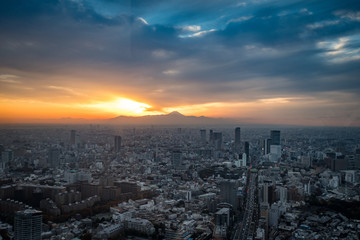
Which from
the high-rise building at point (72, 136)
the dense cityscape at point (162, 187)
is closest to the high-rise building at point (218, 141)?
the dense cityscape at point (162, 187)

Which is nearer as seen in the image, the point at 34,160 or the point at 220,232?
the point at 220,232

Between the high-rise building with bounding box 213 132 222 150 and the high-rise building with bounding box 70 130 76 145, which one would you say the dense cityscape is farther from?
the high-rise building with bounding box 213 132 222 150

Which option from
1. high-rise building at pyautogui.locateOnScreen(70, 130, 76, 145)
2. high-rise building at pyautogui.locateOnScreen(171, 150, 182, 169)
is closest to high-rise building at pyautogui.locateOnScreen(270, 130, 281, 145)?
high-rise building at pyautogui.locateOnScreen(171, 150, 182, 169)

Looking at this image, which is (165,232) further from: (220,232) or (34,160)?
(34,160)

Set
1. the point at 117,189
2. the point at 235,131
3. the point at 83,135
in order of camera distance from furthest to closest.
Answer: the point at 235,131 → the point at 83,135 → the point at 117,189

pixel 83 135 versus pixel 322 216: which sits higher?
pixel 83 135

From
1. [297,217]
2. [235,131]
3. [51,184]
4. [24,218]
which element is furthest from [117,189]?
[235,131]

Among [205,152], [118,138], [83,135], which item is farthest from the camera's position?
[205,152]
